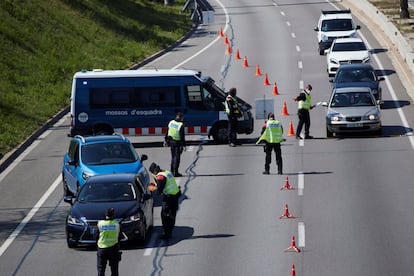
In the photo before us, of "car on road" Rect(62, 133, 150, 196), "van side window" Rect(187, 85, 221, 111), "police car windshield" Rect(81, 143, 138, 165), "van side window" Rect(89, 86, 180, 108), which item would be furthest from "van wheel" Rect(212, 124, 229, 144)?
"police car windshield" Rect(81, 143, 138, 165)

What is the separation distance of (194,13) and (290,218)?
46.3 m

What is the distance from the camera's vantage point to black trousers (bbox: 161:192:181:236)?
80.1ft

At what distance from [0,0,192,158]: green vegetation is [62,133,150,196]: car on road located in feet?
26.6

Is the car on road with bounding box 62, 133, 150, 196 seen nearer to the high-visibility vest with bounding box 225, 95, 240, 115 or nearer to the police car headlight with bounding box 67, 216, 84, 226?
the police car headlight with bounding box 67, 216, 84, 226

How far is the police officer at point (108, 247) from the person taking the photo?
818 inches

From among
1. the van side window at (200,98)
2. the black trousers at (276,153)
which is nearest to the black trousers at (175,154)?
the black trousers at (276,153)

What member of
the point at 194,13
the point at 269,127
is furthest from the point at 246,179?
the point at 194,13

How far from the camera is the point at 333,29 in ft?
180

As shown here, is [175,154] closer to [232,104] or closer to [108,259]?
[232,104]

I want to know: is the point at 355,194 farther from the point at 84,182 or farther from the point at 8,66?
the point at 8,66

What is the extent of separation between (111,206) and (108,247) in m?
3.32

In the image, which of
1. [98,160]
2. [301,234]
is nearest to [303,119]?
[98,160]

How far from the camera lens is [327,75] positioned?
49.2 m

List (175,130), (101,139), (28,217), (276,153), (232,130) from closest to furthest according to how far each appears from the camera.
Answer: (28,217) → (101,139) → (276,153) → (175,130) → (232,130)
